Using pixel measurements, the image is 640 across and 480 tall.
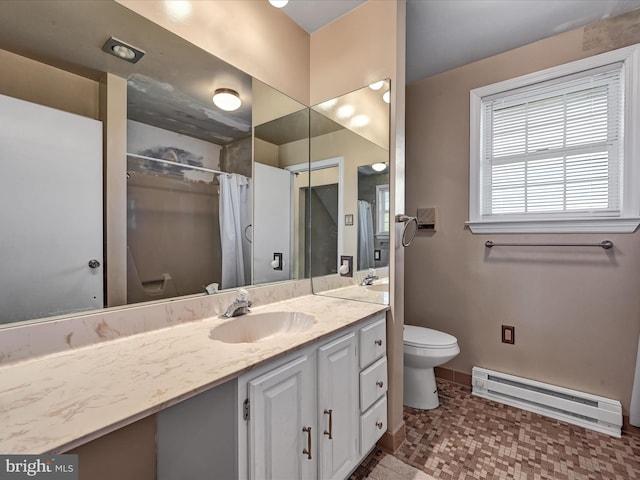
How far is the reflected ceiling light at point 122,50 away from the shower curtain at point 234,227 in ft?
1.83

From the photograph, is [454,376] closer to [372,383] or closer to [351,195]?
[372,383]

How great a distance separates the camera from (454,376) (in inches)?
92.0

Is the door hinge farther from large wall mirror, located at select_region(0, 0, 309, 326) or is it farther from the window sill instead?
the window sill

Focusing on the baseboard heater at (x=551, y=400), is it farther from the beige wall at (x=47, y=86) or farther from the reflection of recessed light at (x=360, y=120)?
the beige wall at (x=47, y=86)

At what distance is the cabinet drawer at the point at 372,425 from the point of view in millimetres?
1363

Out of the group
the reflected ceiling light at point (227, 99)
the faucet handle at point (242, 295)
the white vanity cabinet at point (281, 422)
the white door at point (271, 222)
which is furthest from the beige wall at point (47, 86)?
the white vanity cabinet at point (281, 422)

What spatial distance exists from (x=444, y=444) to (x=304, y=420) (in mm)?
1098

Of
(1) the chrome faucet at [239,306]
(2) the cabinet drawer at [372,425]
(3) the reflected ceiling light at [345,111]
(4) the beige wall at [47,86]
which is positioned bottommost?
(2) the cabinet drawer at [372,425]

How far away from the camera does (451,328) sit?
7.77ft

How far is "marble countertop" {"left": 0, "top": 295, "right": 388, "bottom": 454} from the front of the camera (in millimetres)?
560

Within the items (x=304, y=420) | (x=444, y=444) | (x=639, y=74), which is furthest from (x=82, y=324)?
(x=639, y=74)

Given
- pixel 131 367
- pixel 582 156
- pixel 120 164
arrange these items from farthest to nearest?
pixel 582 156 → pixel 120 164 → pixel 131 367

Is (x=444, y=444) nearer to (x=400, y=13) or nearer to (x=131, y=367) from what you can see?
(x=131, y=367)

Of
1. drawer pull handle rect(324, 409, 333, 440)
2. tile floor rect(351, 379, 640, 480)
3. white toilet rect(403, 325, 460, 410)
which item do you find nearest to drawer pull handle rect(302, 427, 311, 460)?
drawer pull handle rect(324, 409, 333, 440)
